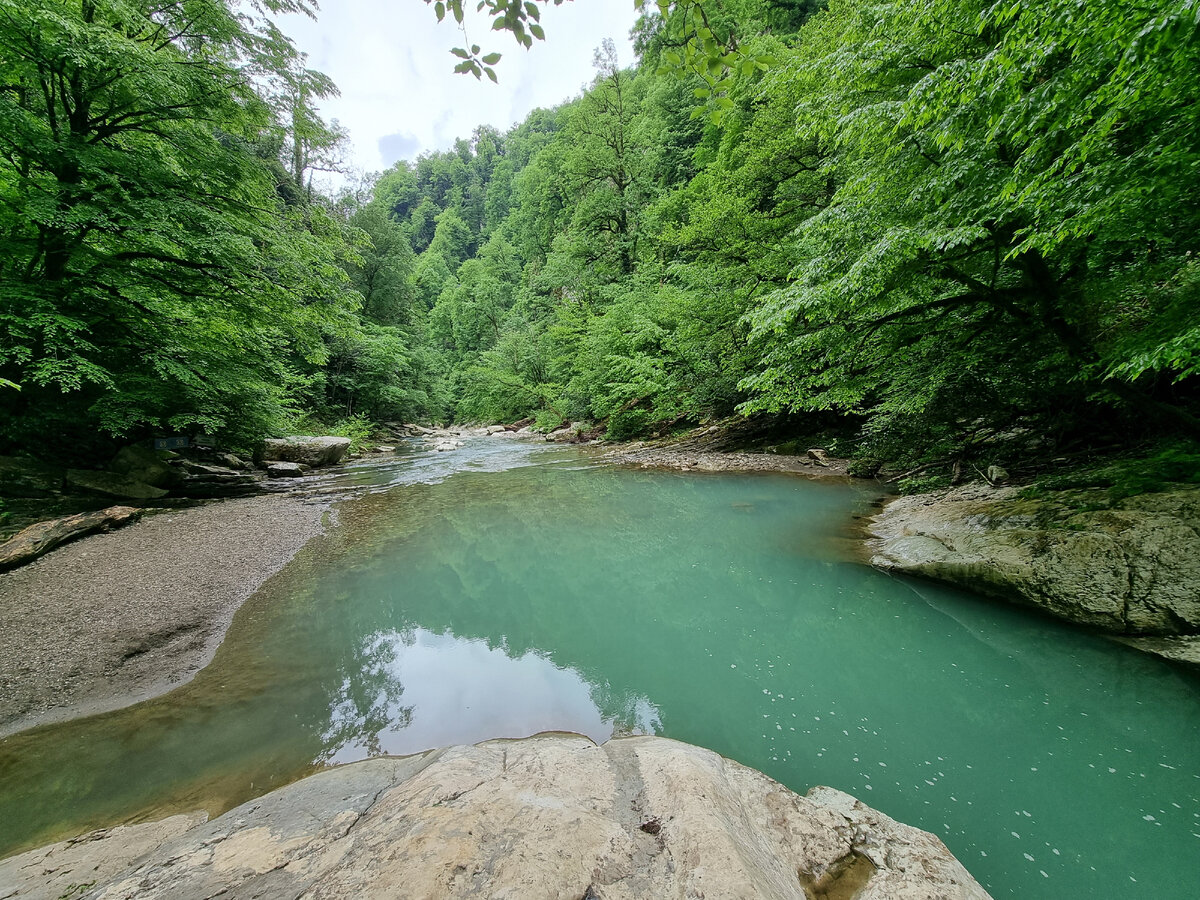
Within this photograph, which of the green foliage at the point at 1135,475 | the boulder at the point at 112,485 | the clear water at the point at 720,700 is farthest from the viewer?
the boulder at the point at 112,485

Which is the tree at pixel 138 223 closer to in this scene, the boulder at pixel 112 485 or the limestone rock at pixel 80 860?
the boulder at pixel 112 485

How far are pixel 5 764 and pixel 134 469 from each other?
7027 mm

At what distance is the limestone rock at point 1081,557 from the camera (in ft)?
9.93

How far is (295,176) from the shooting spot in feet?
66.2

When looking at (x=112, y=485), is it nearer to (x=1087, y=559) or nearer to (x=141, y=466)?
(x=141, y=466)

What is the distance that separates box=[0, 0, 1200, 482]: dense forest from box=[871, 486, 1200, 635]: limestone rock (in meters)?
1.16

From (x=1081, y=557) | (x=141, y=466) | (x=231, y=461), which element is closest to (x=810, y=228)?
(x=1081, y=557)

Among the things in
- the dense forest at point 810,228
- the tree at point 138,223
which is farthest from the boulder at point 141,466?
the tree at point 138,223

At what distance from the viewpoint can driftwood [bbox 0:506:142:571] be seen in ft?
14.5

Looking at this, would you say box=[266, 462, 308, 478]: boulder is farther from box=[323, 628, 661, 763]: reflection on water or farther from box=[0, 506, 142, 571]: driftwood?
box=[323, 628, 661, 763]: reflection on water

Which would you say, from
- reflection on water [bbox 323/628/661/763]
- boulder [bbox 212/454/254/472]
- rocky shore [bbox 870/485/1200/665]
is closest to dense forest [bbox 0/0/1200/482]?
boulder [bbox 212/454/254/472]

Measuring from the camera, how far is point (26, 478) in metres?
6.18

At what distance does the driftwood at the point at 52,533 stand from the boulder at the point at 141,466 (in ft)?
6.16

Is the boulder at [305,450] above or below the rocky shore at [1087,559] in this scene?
above
